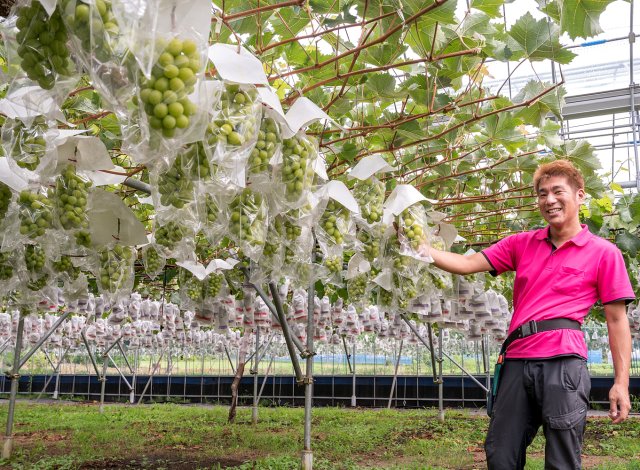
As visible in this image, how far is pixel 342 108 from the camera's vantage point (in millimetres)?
2699

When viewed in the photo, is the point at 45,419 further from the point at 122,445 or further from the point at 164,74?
the point at 164,74

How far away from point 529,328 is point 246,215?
3.97ft

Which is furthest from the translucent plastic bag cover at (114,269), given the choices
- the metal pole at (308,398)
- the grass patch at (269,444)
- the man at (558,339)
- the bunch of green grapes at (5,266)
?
the grass patch at (269,444)

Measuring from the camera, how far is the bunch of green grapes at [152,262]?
10.1 feet

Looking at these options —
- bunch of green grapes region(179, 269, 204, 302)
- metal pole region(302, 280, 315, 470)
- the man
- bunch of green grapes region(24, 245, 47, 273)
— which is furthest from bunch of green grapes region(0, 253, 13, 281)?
the man

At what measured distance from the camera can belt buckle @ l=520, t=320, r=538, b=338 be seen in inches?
90.2

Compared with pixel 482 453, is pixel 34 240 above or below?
above

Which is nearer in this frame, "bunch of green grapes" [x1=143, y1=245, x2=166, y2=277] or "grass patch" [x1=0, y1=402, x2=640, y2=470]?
"bunch of green grapes" [x1=143, y1=245, x2=166, y2=277]

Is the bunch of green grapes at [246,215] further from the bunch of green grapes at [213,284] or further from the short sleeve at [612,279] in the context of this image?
the bunch of green grapes at [213,284]

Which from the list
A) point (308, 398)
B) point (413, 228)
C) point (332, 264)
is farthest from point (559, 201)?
point (308, 398)

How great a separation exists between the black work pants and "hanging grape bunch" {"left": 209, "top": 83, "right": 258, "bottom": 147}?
1493 millimetres

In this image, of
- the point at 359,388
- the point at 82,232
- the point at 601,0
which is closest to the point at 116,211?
the point at 82,232

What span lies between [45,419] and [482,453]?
7.76 metres

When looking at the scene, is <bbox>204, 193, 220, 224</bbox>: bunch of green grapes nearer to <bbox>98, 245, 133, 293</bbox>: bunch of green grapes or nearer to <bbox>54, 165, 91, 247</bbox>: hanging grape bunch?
<bbox>54, 165, 91, 247</bbox>: hanging grape bunch
